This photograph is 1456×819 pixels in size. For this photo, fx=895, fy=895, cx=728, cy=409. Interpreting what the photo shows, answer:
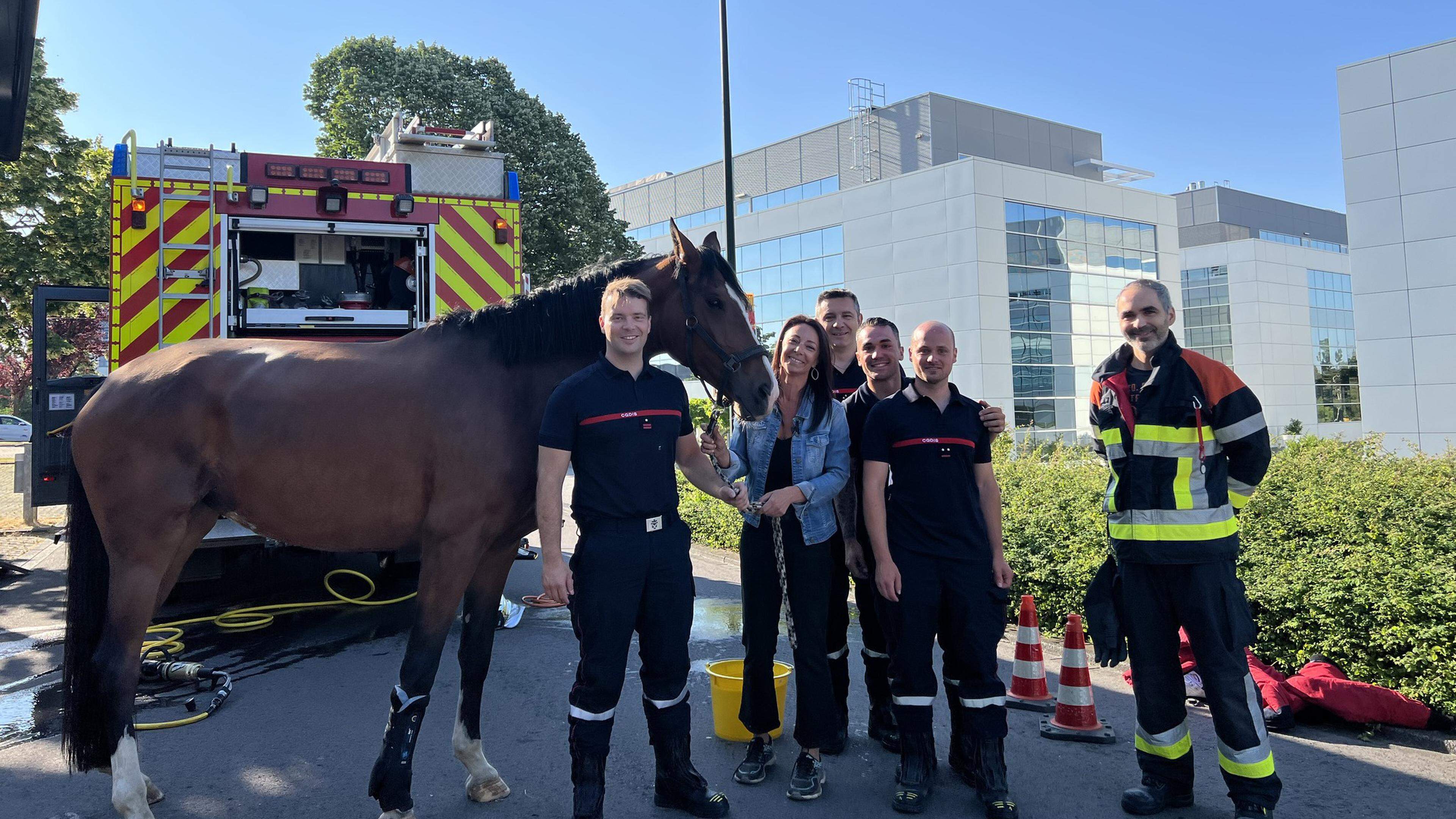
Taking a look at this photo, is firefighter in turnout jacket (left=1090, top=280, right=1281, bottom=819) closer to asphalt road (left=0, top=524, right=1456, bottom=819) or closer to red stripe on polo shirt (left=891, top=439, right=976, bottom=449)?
asphalt road (left=0, top=524, right=1456, bottom=819)

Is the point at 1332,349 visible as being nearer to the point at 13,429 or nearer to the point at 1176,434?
the point at 1176,434

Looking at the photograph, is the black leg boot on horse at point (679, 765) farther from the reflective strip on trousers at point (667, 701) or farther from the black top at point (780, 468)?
the black top at point (780, 468)

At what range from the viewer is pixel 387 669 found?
18.4 ft

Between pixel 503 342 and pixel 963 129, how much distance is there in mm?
39353

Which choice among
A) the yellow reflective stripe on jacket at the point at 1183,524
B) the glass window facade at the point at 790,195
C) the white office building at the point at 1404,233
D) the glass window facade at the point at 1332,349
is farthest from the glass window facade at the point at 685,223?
the yellow reflective stripe on jacket at the point at 1183,524

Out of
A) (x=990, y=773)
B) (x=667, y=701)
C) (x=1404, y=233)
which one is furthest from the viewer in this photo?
(x=1404, y=233)

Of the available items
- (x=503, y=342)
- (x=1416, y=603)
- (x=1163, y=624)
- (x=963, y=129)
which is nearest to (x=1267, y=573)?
(x=1416, y=603)

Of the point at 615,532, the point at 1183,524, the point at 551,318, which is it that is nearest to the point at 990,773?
the point at 1183,524

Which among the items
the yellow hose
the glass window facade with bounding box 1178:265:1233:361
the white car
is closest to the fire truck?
the yellow hose

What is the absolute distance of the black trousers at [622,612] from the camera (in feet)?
10.5

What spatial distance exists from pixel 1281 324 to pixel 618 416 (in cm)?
4722

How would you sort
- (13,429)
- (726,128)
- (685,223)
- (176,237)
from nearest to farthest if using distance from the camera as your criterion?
(176,237)
(726,128)
(13,429)
(685,223)

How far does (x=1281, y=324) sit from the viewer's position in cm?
4216

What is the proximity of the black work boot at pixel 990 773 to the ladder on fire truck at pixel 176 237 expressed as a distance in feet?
17.9
